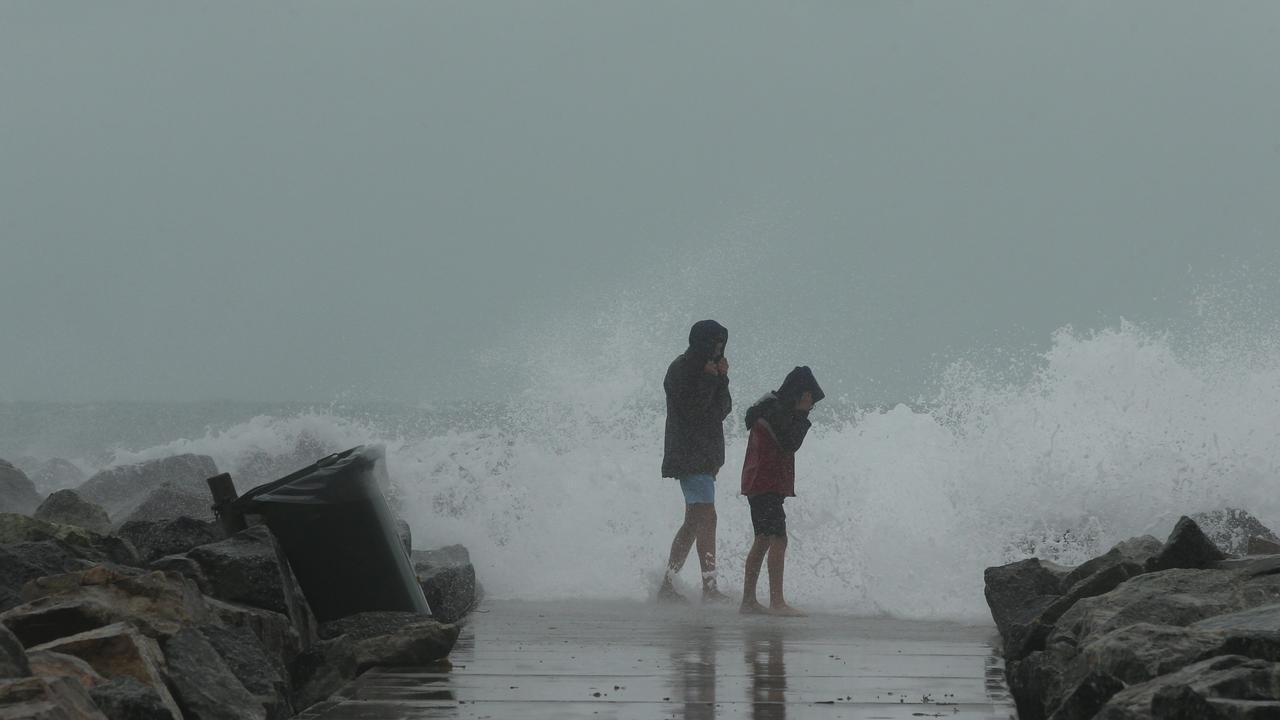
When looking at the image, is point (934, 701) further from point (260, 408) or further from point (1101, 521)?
point (260, 408)

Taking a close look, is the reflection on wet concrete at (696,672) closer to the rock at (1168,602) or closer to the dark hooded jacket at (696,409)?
the rock at (1168,602)

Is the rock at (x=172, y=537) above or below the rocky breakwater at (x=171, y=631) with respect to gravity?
above

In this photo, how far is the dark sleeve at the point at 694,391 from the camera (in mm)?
9891

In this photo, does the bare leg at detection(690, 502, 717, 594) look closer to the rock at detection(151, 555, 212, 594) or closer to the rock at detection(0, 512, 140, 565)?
the rock at detection(0, 512, 140, 565)

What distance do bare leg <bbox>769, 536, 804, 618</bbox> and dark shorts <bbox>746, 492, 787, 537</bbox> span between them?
6cm

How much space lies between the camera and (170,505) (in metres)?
10.7

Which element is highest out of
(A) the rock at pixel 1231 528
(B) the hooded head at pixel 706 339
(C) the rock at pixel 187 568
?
(B) the hooded head at pixel 706 339

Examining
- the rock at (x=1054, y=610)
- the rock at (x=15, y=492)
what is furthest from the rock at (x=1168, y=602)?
the rock at (x=15, y=492)

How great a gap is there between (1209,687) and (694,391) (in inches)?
250

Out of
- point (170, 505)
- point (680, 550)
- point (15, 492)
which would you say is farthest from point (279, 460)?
point (680, 550)

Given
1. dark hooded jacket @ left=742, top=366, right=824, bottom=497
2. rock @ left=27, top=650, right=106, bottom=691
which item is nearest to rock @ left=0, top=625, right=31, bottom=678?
rock @ left=27, top=650, right=106, bottom=691

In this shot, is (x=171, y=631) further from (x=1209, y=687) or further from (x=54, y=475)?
(x=54, y=475)

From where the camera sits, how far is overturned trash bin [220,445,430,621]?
6.61m

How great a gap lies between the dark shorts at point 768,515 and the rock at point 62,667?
5.03 m
